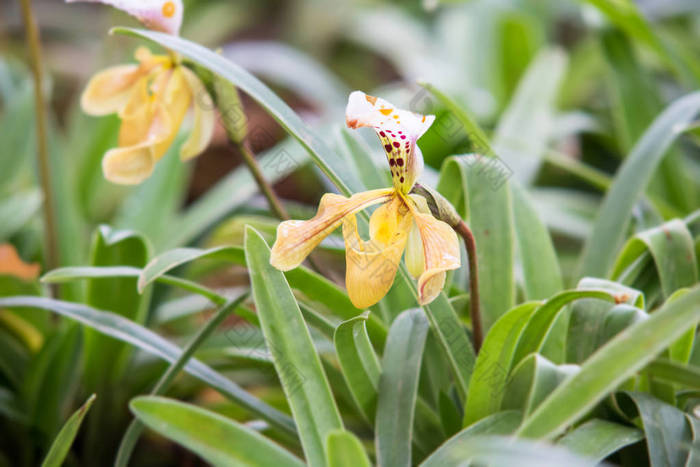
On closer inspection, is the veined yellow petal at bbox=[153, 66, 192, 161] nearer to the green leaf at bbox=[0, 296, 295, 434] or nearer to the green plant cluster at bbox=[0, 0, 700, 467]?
the green plant cluster at bbox=[0, 0, 700, 467]

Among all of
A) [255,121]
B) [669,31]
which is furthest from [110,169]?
[669,31]

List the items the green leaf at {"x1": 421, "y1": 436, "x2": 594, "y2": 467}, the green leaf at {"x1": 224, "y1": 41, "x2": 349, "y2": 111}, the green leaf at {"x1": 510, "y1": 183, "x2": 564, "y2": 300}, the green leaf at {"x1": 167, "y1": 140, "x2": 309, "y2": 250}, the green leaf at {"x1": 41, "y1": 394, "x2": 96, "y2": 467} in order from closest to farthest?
the green leaf at {"x1": 421, "y1": 436, "x2": 594, "y2": 467} < the green leaf at {"x1": 41, "y1": 394, "x2": 96, "y2": 467} < the green leaf at {"x1": 510, "y1": 183, "x2": 564, "y2": 300} < the green leaf at {"x1": 167, "y1": 140, "x2": 309, "y2": 250} < the green leaf at {"x1": 224, "y1": 41, "x2": 349, "y2": 111}

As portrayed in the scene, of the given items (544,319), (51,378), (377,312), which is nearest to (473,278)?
(544,319)

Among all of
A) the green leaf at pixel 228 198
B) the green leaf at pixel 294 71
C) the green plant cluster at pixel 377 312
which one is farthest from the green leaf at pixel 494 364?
the green leaf at pixel 294 71

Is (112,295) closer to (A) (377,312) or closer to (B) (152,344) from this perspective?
(B) (152,344)

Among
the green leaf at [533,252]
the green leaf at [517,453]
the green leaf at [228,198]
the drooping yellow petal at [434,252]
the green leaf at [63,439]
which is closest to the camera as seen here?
the green leaf at [517,453]

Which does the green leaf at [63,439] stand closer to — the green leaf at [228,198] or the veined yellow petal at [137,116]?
the veined yellow petal at [137,116]

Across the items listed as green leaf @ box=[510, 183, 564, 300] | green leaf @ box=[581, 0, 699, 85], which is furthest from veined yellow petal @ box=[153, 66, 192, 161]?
green leaf @ box=[581, 0, 699, 85]

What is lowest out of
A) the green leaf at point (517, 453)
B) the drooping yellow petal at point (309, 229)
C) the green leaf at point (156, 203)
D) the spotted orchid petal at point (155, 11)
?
the green leaf at point (517, 453)
